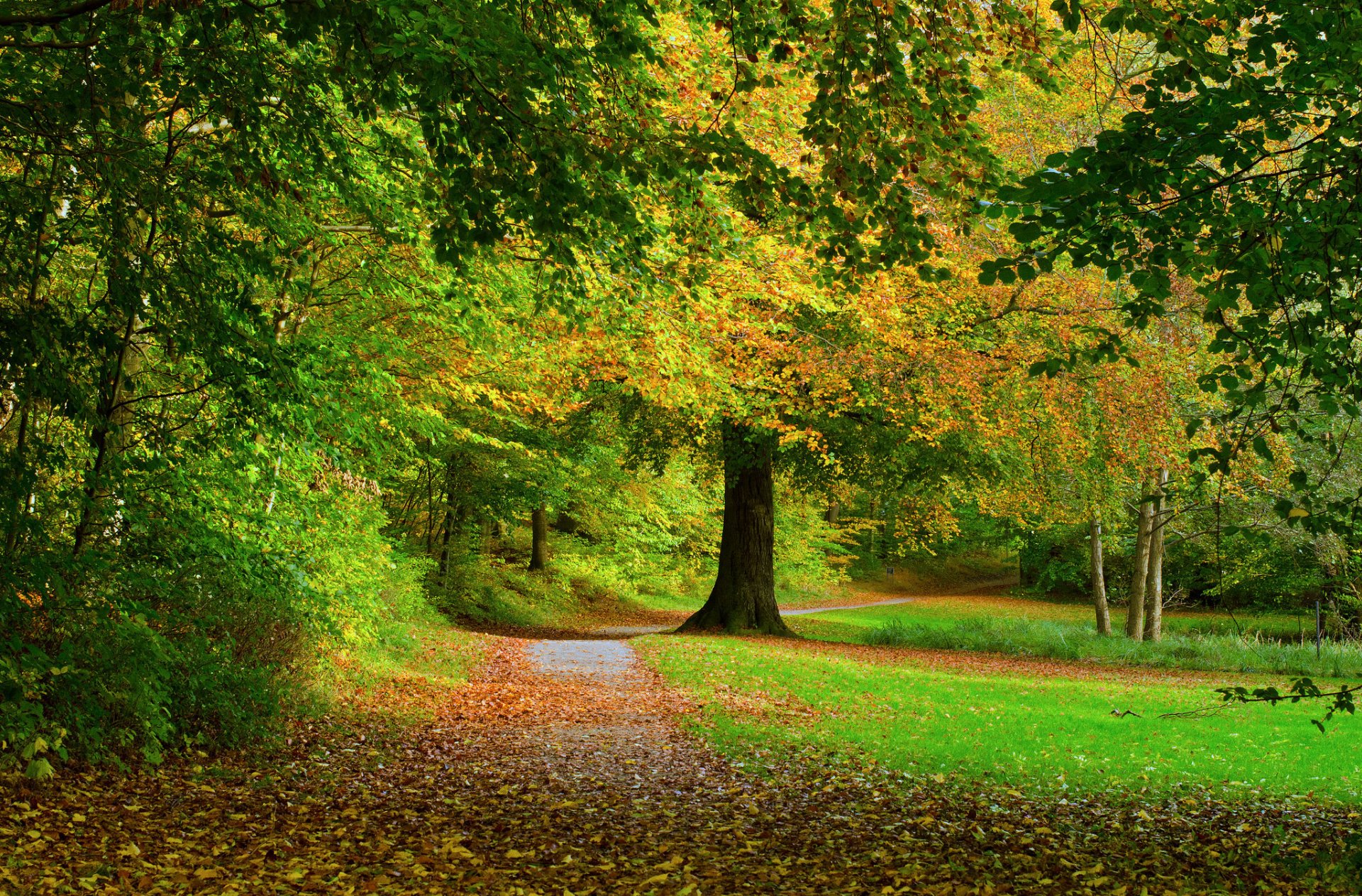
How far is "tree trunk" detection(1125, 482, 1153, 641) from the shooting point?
20.9m

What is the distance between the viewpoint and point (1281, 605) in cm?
3553

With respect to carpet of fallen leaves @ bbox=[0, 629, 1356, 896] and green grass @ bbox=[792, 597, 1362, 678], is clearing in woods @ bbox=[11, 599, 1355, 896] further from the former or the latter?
green grass @ bbox=[792, 597, 1362, 678]

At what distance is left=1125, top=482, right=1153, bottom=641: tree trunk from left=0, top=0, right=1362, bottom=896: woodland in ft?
23.5

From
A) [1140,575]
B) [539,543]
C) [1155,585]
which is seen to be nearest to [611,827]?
[1140,575]

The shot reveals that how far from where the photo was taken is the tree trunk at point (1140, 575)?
824 inches

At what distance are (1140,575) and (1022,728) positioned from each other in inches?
503

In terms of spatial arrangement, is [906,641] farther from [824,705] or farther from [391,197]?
[391,197]

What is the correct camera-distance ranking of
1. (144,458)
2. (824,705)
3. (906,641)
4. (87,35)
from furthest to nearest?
(906,641)
(824,705)
(144,458)
(87,35)

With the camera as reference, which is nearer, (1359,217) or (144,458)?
(1359,217)

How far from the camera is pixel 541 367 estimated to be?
13719 mm

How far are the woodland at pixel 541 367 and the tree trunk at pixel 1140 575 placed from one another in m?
7.16

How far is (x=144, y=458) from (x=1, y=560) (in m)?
1.04

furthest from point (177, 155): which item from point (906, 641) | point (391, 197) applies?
point (906, 641)

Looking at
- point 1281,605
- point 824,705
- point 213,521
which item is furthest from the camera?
point 1281,605
